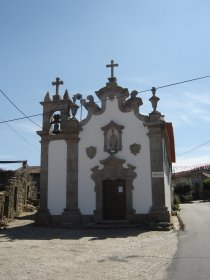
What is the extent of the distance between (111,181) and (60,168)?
2746mm

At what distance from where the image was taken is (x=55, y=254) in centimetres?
975

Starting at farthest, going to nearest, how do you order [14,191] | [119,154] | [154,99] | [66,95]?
[14,191] → [66,95] → [119,154] → [154,99]

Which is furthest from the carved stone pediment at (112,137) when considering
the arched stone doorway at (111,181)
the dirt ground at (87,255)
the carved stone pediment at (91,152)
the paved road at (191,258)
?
the paved road at (191,258)

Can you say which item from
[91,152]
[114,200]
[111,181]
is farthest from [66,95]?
[114,200]

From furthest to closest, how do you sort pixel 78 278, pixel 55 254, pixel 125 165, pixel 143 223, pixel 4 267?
1. pixel 125 165
2. pixel 143 223
3. pixel 55 254
4. pixel 4 267
5. pixel 78 278

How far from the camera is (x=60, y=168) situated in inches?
723

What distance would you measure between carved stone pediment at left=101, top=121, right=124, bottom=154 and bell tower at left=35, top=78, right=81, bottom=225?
152 centimetres

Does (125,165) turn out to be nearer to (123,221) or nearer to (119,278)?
(123,221)

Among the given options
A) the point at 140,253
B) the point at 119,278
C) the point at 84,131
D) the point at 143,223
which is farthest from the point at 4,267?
the point at 84,131

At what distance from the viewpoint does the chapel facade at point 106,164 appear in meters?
17.3

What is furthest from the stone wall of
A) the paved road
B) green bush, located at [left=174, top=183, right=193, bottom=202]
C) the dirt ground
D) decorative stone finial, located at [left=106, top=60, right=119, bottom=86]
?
green bush, located at [left=174, top=183, right=193, bottom=202]

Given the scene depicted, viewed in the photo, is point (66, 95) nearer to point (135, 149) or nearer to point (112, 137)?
point (112, 137)

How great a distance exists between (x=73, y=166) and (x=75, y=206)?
2032 mm

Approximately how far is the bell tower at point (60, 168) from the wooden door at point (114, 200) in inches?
56.9
